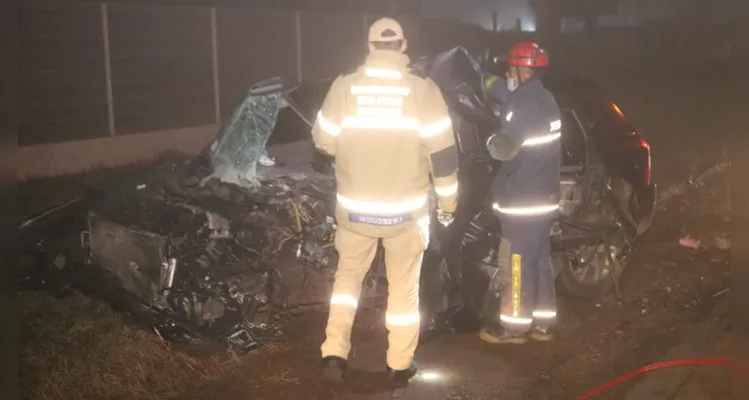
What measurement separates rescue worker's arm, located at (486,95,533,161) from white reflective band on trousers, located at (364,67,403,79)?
89cm

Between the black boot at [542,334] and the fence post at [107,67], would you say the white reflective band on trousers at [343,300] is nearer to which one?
the black boot at [542,334]

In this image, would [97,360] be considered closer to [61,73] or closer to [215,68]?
[61,73]

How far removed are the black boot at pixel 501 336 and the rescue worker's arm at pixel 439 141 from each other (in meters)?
1.26

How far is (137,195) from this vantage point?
17.7ft

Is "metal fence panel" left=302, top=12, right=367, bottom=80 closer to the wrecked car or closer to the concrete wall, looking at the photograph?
the concrete wall

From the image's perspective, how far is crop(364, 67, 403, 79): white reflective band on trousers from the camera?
13.8ft

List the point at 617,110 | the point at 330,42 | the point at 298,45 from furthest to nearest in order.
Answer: the point at 330,42, the point at 298,45, the point at 617,110

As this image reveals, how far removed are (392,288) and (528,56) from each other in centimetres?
180

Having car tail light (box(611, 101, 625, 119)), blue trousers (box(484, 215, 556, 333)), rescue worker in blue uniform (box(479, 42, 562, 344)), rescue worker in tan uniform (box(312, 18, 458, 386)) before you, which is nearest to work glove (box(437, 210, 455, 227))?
rescue worker in tan uniform (box(312, 18, 458, 386))

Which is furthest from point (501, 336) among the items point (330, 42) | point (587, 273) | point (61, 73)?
point (330, 42)

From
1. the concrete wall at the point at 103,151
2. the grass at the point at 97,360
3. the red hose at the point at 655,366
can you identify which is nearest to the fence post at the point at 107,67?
the concrete wall at the point at 103,151

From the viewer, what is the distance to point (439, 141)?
14.0ft

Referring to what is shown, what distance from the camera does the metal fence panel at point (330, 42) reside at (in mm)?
15516

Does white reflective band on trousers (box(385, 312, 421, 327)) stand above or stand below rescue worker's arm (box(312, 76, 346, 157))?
below
